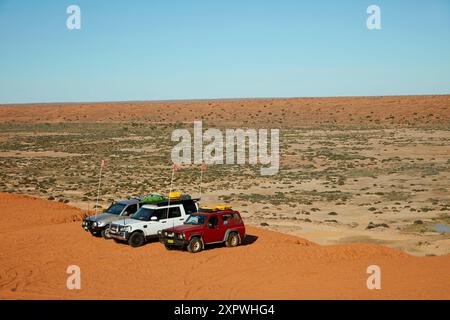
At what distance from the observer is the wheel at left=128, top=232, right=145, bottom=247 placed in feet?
68.7

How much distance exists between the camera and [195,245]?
66.0 feet

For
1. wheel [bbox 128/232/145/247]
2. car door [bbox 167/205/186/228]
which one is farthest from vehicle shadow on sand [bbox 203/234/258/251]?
wheel [bbox 128/232/145/247]

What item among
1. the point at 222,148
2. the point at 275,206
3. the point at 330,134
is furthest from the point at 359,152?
the point at 275,206

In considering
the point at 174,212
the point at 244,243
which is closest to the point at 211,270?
the point at 244,243

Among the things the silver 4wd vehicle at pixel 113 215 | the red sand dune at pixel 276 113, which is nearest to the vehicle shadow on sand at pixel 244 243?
the silver 4wd vehicle at pixel 113 215

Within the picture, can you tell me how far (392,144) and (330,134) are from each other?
1722 centimetres

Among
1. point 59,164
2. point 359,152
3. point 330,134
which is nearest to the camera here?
point 59,164

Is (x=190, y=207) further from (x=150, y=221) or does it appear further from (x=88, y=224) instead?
(x=88, y=224)

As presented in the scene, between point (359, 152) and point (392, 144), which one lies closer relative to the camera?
point (359, 152)

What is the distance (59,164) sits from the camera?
5878 cm

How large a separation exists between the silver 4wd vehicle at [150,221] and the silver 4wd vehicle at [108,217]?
2.84 feet
